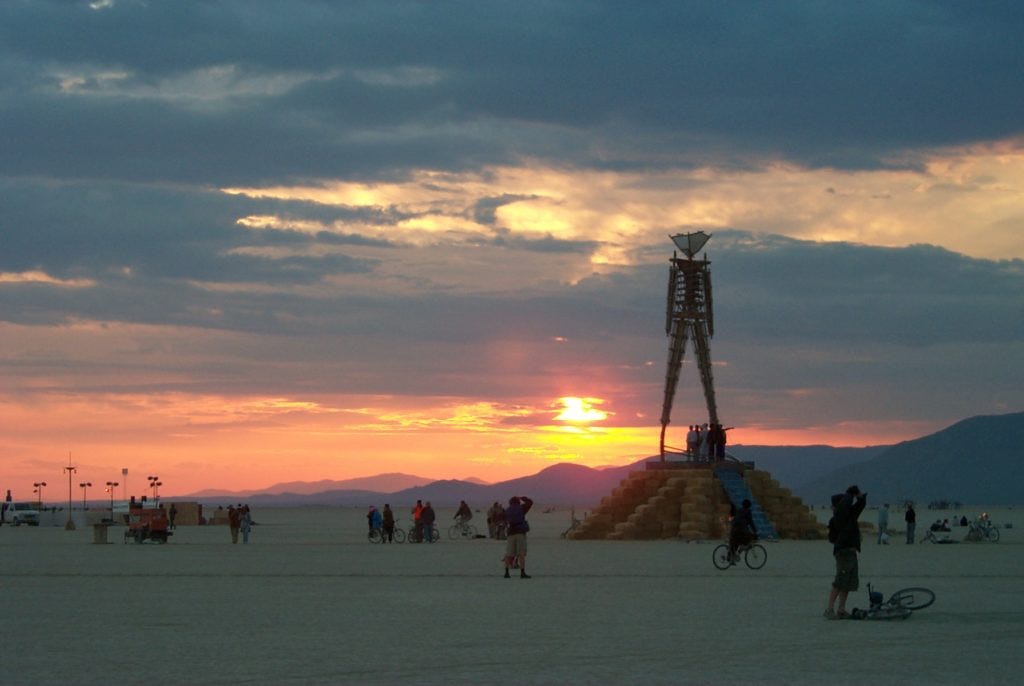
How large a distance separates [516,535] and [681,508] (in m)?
19.8

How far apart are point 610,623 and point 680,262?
3193 cm

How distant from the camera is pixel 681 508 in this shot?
4612 centimetres

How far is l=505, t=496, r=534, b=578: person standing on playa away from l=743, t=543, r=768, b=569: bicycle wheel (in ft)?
17.8

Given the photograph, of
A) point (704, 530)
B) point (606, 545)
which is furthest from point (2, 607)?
point (704, 530)

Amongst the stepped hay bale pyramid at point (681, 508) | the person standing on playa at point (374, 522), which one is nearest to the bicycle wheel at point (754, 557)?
the stepped hay bale pyramid at point (681, 508)

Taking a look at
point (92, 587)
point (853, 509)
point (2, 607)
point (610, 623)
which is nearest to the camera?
point (610, 623)

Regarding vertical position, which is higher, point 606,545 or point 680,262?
point 680,262

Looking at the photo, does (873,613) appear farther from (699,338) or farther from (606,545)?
(699,338)

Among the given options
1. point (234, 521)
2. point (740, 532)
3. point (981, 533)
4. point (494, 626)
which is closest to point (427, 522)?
point (234, 521)

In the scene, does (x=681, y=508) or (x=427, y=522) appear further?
(x=427, y=522)

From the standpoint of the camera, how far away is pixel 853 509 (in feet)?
60.1

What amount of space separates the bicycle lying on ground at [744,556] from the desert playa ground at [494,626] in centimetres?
65

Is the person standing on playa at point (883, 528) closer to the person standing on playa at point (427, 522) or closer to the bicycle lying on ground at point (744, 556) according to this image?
the person standing on playa at point (427, 522)

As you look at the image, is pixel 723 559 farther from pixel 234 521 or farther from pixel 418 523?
pixel 234 521
